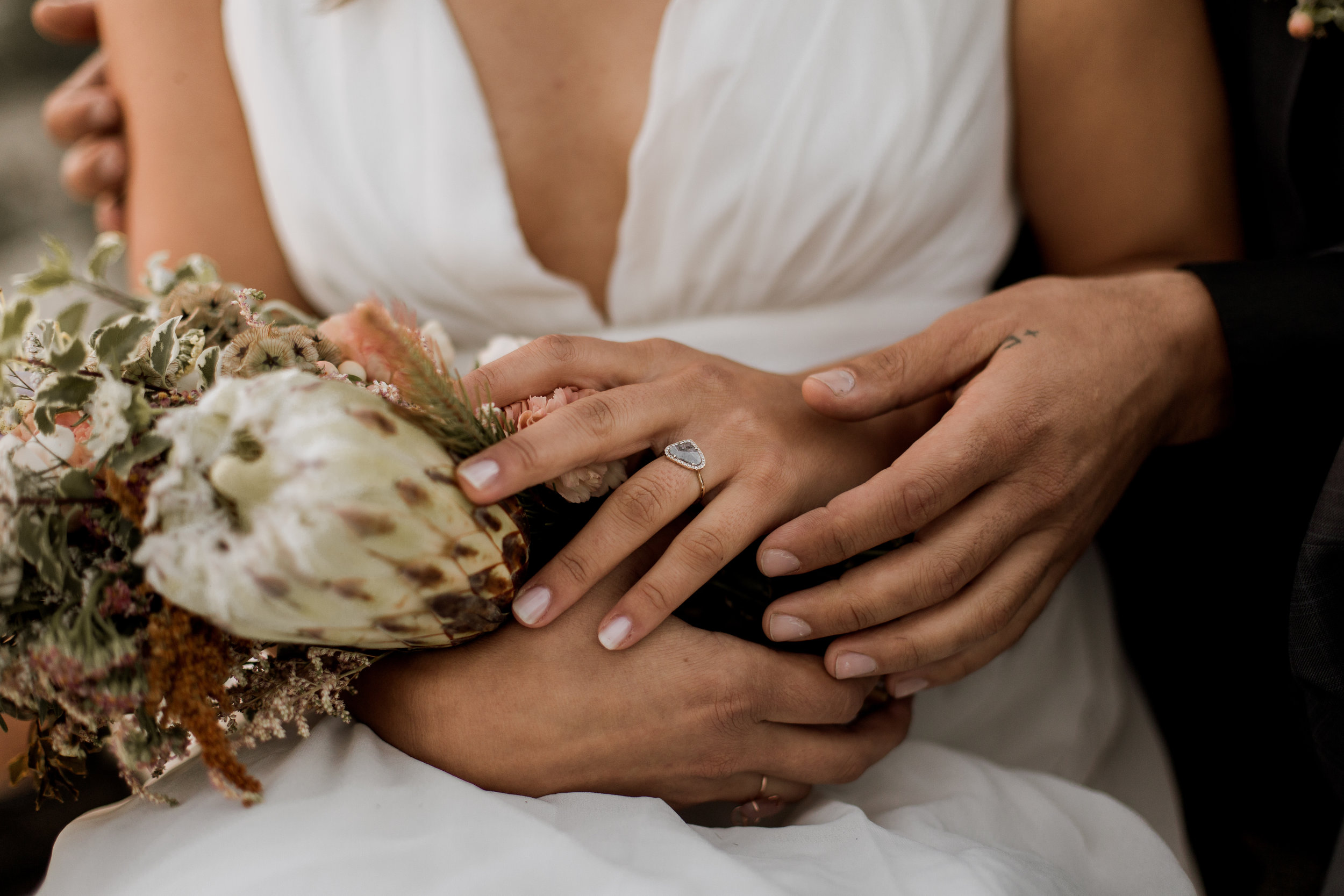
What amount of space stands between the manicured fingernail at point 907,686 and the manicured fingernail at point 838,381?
1.03 ft

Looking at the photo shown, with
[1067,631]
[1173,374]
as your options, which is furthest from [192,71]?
[1067,631]

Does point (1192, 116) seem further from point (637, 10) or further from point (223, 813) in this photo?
point (223, 813)

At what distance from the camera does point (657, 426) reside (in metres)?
0.70

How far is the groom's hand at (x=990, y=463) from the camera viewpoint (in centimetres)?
74

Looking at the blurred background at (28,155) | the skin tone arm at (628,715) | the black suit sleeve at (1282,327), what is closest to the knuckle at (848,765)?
the skin tone arm at (628,715)

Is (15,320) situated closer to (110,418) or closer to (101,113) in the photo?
(110,418)

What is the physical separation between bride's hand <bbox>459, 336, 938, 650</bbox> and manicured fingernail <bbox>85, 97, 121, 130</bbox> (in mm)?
963

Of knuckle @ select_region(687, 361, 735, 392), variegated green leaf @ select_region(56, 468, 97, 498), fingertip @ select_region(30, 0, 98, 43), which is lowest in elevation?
knuckle @ select_region(687, 361, 735, 392)

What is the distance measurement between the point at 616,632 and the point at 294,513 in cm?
29

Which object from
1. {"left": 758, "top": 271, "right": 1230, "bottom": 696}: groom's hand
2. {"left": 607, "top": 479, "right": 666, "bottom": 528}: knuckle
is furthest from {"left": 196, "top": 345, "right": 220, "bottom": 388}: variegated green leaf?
{"left": 758, "top": 271, "right": 1230, "bottom": 696}: groom's hand

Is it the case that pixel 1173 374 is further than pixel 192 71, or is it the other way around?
pixel 192 71

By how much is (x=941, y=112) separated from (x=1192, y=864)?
1040 millimetres

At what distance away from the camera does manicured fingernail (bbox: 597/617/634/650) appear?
2.23ft

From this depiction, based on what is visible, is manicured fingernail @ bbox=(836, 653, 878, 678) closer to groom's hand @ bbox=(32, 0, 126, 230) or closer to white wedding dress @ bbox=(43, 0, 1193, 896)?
white wedding dress @ bbox=(43, 0, 1193, 896)
